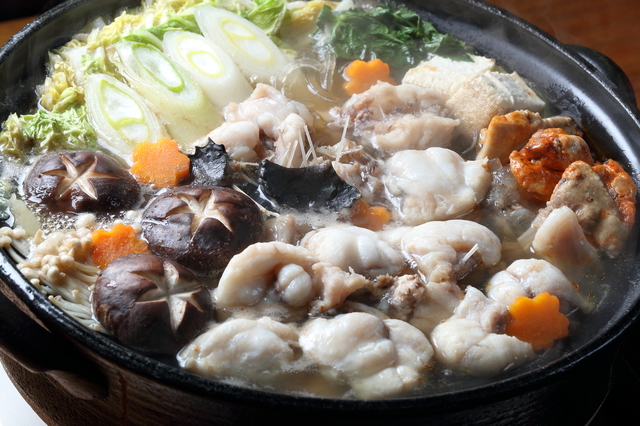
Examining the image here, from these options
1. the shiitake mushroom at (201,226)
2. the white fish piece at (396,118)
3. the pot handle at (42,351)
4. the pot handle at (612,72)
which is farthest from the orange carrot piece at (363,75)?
the pot handle at (42,351)

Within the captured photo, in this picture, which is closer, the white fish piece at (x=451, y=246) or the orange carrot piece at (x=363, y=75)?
the white fish piece at (x=451, y=246)

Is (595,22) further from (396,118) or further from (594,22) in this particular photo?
(396,118)

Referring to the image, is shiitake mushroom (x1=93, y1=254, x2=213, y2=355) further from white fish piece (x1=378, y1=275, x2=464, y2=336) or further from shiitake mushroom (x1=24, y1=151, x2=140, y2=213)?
white fish piece (x1=378, y1=275, x2=464, y2=336)

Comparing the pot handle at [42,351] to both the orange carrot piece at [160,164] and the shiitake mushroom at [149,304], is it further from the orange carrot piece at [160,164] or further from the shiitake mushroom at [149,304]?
the orange carrot piece at [160,164]

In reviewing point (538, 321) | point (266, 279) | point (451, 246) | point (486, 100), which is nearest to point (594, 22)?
point (486, 100)

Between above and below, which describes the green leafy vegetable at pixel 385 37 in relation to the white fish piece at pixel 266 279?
above

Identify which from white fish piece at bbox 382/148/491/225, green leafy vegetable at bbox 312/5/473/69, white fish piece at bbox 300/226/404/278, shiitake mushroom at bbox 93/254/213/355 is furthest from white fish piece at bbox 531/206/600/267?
green leafy vegetable at bbox 312/5/473/69

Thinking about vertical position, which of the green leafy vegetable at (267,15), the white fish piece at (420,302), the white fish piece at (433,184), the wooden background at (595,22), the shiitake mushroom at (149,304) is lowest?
the wooden background at (595,22)

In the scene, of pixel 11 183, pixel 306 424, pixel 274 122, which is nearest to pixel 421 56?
pixel 274 122
